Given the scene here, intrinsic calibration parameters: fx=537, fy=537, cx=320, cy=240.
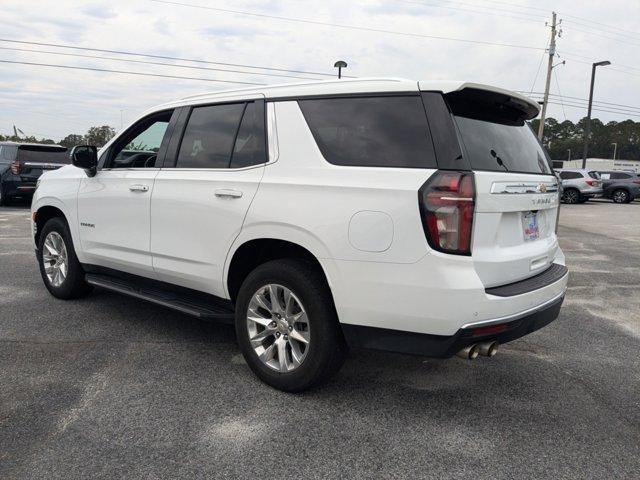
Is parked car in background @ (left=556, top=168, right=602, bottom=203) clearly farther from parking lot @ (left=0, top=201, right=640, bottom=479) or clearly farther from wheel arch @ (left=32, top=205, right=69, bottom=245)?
A: wheel arch @ (left=32, top=205, right=69, bottom=245)

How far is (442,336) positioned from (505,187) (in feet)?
2.90

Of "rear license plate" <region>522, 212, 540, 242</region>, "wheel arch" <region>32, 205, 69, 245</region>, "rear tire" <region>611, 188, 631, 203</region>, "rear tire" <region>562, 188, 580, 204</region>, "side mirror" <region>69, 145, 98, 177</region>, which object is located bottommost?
"rear tire" <region>611, 188, 631, 203</region>

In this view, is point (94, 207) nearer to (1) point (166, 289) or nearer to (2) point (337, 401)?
(1) point (166, 289)

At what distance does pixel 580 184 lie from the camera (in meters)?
24.1

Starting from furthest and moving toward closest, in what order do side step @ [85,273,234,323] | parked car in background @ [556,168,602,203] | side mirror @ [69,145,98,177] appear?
1. parked car in background @ [556,168,602,203]
2. side mirror @ [69,145,98,177]
3. side step @ [85,273,234,323]

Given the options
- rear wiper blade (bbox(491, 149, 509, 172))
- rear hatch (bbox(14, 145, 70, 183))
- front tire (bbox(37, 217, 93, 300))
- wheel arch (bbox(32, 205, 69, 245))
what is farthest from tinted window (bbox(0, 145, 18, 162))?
rear wiper blade (bbox(491, 149, 509, 172))

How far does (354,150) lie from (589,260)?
7.17 meters

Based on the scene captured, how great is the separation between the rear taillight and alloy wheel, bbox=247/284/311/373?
93 centimetres

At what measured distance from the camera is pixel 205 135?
12.9 feet

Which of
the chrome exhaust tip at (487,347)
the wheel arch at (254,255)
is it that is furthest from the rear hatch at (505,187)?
the wheel arch at (254,255)

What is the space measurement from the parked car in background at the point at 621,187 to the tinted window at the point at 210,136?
27.0 meters

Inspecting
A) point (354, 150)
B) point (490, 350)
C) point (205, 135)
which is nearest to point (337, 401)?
point (490, 350)

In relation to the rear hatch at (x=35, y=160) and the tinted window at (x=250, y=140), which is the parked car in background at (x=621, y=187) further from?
the tinted window at (x=250, y=140)

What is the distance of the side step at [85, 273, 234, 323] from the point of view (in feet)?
12.1
